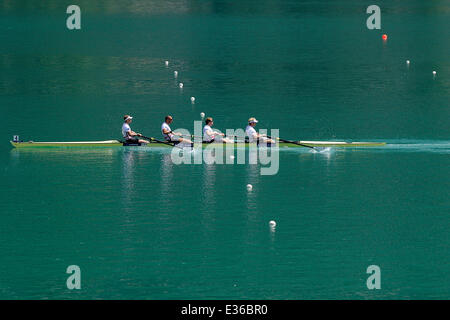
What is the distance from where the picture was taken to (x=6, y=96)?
67.4 meters

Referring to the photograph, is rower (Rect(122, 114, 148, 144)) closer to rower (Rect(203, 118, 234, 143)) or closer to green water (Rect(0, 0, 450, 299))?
green water (Rect(0, 0, 450, 299))

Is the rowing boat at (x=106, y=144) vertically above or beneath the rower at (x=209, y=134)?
beneath

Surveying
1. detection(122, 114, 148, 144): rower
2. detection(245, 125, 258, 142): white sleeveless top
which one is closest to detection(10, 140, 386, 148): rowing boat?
detection(122, 114, 148, 144): rower

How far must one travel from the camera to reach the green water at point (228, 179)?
31.3m

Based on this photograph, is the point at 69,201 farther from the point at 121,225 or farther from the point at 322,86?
the point at 322,86

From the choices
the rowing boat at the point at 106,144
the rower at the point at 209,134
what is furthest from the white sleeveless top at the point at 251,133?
the rower at the point at 209,134

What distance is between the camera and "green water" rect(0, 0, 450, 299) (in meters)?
31.3

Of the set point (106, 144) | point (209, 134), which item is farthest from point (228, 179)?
point (106, 144)

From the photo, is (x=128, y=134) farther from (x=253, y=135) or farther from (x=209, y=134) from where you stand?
(x=253, y=135)

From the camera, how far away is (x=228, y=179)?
44406mm

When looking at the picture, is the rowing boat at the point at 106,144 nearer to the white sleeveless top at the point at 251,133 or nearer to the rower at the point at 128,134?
the rower at the point at 128,134

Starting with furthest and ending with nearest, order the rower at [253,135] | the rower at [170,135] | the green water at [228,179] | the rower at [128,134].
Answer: the rower at [170,135] < the rower at [128,134] < the rower at [253,135] < the green water at [228,179]

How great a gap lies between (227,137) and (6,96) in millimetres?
23504
